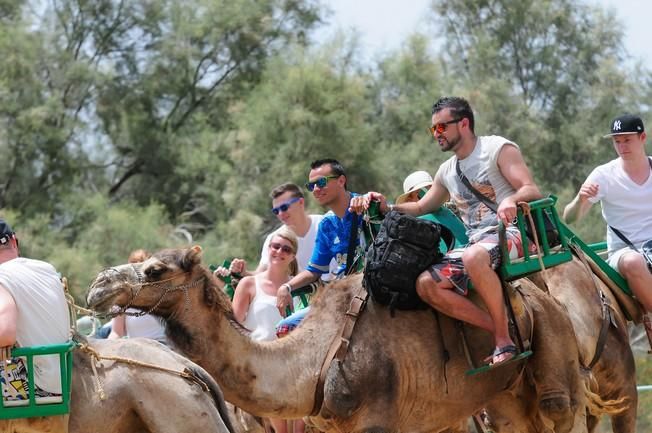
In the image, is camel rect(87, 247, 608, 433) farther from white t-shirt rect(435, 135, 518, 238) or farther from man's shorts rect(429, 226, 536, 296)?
white t-shirt rect(435, 135, 518, 238)

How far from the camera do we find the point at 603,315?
32.7 feet

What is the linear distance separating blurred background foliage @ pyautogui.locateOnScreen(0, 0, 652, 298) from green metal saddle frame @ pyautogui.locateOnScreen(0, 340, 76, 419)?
842 inches

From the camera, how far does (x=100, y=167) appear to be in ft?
124

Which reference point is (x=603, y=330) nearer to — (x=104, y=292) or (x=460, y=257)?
(x=460, y=257)

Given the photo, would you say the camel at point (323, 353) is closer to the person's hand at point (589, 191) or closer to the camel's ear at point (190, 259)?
the camel's ear at point (190, 259)

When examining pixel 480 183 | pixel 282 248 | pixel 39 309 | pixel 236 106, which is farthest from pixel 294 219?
pixel 236 106

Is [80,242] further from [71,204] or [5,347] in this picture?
[5,347]

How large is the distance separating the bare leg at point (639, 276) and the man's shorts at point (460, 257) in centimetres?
171

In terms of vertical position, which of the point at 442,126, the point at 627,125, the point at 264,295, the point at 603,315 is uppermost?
the point at 442,126

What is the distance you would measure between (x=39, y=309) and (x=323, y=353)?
194cm

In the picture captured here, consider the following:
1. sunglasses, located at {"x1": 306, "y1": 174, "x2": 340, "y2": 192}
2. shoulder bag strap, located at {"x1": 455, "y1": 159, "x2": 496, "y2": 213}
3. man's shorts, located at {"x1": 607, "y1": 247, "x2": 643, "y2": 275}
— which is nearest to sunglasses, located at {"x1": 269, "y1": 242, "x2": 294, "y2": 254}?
sunglasses, located at {"x1": 306, "y1": 174, "x2": 340, "y2": 192}

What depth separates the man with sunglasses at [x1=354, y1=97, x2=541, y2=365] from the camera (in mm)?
8391

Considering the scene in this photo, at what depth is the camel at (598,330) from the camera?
9852 millimetres

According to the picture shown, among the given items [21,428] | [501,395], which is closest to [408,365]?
[501,395]
